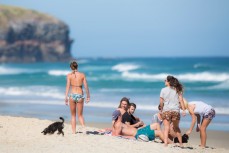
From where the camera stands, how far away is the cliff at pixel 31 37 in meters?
134

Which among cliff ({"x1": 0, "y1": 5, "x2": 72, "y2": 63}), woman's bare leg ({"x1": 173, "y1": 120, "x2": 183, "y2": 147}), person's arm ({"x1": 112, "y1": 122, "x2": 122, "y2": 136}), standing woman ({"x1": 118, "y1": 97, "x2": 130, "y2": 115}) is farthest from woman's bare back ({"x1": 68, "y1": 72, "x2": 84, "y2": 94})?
cliff ({"x1": 0, "y1": 5, "x2": 72, "y2": 63})

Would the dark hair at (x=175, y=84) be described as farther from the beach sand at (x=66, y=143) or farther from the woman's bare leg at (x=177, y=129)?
the beach sand at (x=66, y=143)

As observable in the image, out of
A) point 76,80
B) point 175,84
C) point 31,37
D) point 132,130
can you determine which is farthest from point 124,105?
point 31,37

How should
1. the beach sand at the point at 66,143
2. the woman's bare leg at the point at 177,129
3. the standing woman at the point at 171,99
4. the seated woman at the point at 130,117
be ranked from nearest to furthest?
the beach sand at the point at 66,143, the standing woman at the point at 171,99, the woman's bare leg at the point at 177,129, the seated woman at the point at 130,117

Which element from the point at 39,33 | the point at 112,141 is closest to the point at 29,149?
the point at 112,141

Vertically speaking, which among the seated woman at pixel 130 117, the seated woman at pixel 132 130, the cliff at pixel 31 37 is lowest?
the seated woman at pixel 132 130

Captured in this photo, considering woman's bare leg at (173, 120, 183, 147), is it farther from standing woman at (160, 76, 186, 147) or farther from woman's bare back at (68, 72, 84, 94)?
woman's bare back at (68, 72, 84, 94)

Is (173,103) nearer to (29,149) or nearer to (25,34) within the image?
(29,149)

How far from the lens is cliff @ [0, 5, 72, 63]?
5261 inches

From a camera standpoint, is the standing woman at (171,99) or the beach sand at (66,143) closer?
the beach sand at (66,143)

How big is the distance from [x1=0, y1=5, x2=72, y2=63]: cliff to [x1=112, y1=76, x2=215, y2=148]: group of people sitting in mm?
121416

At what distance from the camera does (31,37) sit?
461 feet

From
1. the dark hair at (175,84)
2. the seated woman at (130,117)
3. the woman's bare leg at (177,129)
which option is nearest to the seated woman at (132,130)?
the seated woman at (130,117)

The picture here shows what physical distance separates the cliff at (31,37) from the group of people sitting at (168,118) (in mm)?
121416
